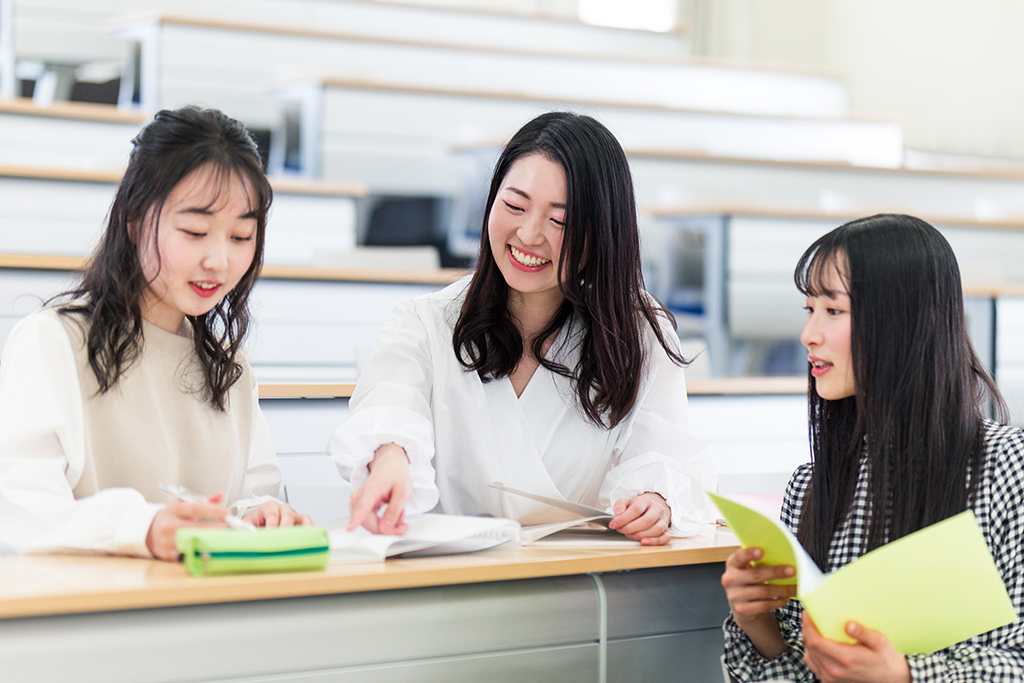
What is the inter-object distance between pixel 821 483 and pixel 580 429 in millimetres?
360

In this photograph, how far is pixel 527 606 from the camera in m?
1.03

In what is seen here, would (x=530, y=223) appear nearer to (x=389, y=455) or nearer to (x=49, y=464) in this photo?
(x=389, y=455)

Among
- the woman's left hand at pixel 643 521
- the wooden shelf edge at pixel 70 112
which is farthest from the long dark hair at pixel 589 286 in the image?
the wooden shelf edge at pixel 70 112

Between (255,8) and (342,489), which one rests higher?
(255,8)

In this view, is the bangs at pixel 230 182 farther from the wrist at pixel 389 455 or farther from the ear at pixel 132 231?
the wrist at pixel 389 455

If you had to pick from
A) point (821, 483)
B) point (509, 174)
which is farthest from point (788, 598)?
point (509, 174)

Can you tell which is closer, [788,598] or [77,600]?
[77,600]

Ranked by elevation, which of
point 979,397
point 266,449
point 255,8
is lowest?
point 266,449

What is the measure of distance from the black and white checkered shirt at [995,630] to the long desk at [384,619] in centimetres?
8

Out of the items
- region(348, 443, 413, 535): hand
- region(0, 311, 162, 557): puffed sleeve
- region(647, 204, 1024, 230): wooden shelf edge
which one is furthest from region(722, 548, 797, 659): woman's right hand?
region(647, 204, 1024, 230): wooden shelf edge

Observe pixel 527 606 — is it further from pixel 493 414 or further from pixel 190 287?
pixel 190 287

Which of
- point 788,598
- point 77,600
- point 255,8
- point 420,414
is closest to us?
point 77,600

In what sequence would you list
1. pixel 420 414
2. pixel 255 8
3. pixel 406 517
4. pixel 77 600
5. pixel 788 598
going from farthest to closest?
1. pixel 255 8
2. pixel 420 414
3. pixel 406 517
4. pixel 788 598
5. pixel 77 600

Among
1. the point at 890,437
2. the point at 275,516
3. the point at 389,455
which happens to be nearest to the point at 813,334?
the point at 890,437
